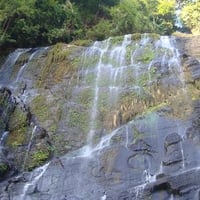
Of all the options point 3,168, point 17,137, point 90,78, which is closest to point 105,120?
point 90,78

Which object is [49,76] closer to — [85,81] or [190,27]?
[85,81]

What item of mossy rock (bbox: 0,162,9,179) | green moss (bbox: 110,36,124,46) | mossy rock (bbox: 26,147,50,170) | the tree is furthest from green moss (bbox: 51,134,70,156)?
the tree

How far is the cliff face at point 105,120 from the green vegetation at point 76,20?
1024 millimetres

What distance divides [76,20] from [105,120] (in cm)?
646

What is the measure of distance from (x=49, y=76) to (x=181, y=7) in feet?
37.5

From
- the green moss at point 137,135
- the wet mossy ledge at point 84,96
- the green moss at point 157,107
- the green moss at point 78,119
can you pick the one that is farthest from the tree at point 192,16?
the green moss at point 137,135

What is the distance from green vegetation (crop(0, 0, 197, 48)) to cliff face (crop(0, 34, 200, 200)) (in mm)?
1024

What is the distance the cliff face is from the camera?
9094 millimetres

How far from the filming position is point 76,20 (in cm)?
1634

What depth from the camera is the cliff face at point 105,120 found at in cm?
909

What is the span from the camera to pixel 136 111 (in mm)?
10836

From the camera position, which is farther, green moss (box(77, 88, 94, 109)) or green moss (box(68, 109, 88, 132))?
green moss (box(77, 88, 94, 109))

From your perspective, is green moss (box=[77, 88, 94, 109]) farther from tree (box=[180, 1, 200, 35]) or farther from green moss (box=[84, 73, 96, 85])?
tree (box=[180, 1, 200, 35])

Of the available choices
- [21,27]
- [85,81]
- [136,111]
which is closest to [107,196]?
[136,111]
